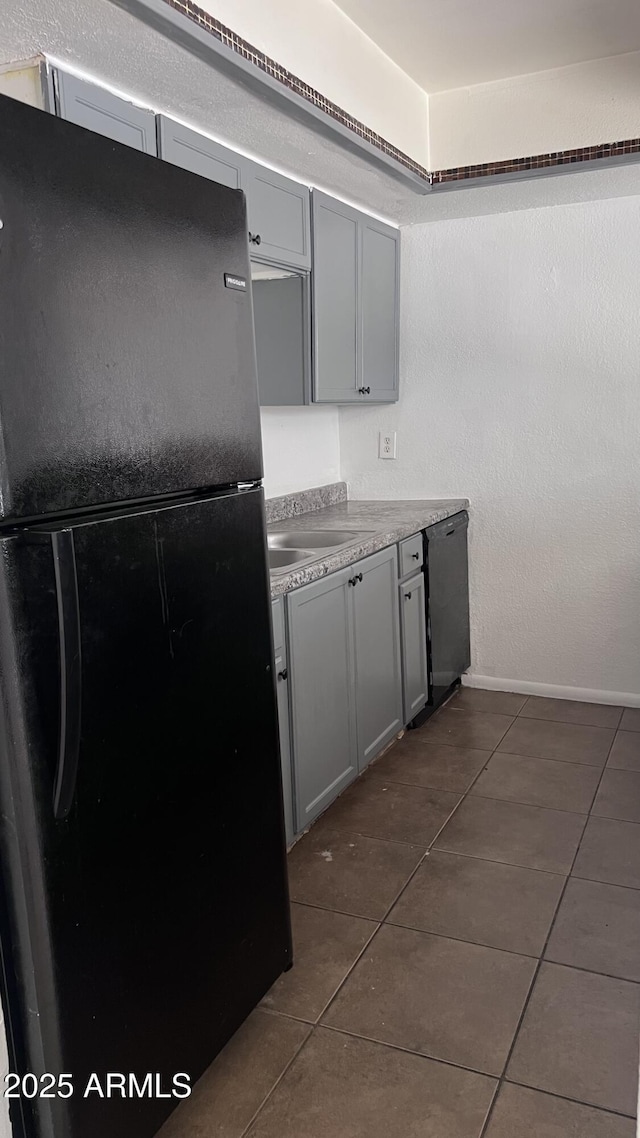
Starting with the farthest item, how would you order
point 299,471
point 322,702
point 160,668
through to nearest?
point 299,471
point 322,702
point 160,668

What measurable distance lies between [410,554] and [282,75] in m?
1.81

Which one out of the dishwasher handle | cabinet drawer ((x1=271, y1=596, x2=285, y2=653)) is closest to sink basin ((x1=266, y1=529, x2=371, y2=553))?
the dishwasher handle

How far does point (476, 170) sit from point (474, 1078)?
124 inches

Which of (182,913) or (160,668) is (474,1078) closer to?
(182,913)

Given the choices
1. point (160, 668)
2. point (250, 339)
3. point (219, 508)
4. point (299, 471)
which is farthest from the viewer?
point (299, 471)

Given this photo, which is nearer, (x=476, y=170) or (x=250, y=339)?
(x=250, y=339)

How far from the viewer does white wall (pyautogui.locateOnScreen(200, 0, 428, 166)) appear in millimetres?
2389

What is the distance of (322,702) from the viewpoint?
286 centimetres

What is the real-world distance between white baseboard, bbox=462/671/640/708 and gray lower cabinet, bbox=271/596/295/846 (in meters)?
1.90

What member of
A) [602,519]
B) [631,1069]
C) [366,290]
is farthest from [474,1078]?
[366,290]

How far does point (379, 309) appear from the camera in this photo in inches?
157

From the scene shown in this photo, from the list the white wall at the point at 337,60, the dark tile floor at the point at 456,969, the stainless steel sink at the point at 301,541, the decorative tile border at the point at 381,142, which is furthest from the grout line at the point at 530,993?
the white wall at the point at 337,60

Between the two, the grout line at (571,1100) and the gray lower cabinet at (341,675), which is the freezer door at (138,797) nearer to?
the grout line at (571,1100)

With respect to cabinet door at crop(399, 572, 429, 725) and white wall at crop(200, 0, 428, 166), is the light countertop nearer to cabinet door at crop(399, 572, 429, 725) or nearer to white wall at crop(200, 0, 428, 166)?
cabinet door at crop(399, 572, 429, 725)
